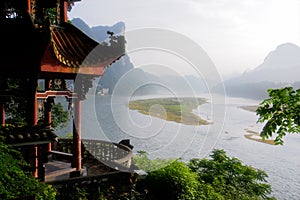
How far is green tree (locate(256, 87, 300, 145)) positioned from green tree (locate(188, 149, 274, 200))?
711cm

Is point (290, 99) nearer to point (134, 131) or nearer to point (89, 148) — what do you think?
point (89, 148)

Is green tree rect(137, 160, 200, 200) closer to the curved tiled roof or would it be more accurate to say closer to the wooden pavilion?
the wooden pavilion

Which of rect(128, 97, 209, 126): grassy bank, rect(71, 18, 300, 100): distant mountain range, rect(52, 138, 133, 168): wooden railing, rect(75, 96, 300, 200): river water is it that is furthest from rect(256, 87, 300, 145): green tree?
rect(75, 96, 300, 200): river water

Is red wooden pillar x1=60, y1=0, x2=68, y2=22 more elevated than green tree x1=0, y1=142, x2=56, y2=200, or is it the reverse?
red wooden pillar x1=60, y1=0, x2=68, y2=22

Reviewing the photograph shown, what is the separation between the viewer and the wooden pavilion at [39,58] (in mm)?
5246

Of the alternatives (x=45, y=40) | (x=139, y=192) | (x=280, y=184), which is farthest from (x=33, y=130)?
(x=280, y=184)

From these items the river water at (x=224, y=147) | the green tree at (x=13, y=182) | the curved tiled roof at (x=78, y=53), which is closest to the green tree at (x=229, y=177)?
the curved tiled roof at (x=78, y=53)

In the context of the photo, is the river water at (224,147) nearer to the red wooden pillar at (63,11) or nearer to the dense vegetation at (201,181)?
the dense vegetation at (201,181)

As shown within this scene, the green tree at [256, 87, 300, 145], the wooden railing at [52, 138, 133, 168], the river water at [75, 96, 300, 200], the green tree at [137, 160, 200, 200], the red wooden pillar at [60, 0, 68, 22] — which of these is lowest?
the river water at [75, 96, 300, 200]

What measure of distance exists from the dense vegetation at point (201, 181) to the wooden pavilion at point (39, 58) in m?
2.24

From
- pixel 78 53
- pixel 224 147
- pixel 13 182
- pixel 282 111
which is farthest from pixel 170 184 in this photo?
pixel 224 147

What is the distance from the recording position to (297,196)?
17.3 meters

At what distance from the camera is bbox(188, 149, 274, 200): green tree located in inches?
374

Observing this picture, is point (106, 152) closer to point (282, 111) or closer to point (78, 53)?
point (78, 53)
